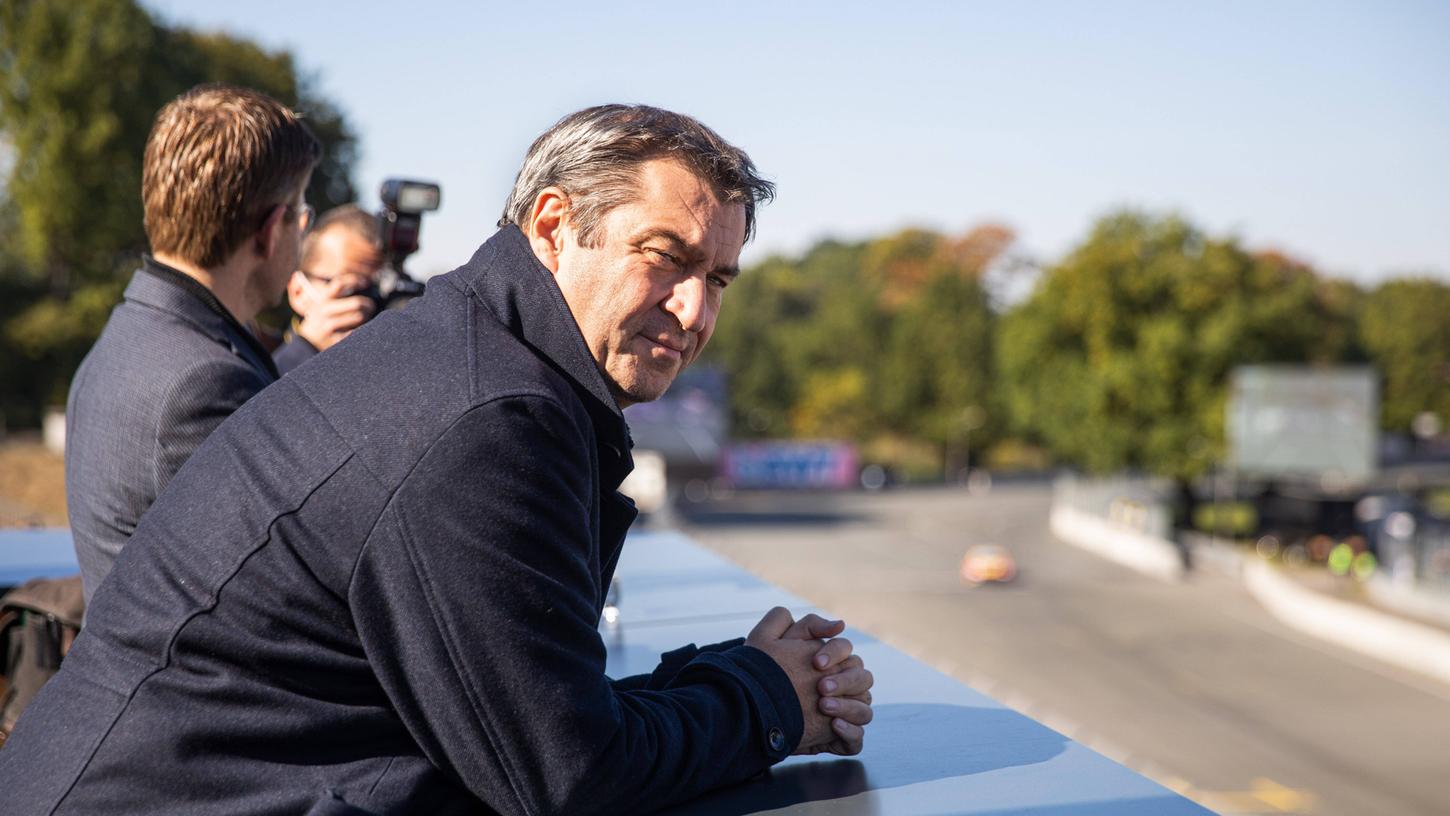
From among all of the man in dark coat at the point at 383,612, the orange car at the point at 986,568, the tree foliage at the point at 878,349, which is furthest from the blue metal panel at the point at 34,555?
the tree foliage at the point at 878,349

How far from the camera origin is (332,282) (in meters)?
3.40

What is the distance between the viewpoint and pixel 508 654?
1.38 m

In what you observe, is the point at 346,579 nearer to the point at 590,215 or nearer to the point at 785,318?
the point at 590,215

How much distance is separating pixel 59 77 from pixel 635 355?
1045 inches

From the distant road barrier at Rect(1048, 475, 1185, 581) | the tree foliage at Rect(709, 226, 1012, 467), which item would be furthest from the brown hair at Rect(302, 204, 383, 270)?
the tree foliage at Rect(709, 226, 1012, 467)

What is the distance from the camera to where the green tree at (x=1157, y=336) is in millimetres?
48969

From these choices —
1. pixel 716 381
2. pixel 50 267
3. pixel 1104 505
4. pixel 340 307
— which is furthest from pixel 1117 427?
pixel 340 307

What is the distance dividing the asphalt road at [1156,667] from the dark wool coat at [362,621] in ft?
34.5

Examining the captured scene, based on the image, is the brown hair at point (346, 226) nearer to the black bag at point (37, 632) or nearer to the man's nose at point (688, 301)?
the black bag at point (37, 632)

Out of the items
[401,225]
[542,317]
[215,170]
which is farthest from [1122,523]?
[542,317]

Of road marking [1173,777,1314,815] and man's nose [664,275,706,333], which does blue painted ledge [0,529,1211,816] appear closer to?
man's nose [664,275,706,333]

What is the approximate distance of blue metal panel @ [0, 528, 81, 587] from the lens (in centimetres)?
305

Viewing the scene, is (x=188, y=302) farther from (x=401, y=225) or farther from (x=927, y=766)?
(x=927, y=766)

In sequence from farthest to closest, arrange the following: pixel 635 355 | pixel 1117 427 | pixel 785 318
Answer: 1. pixel 785 318
2. pixel 1117 427
3. pixel 635 355
